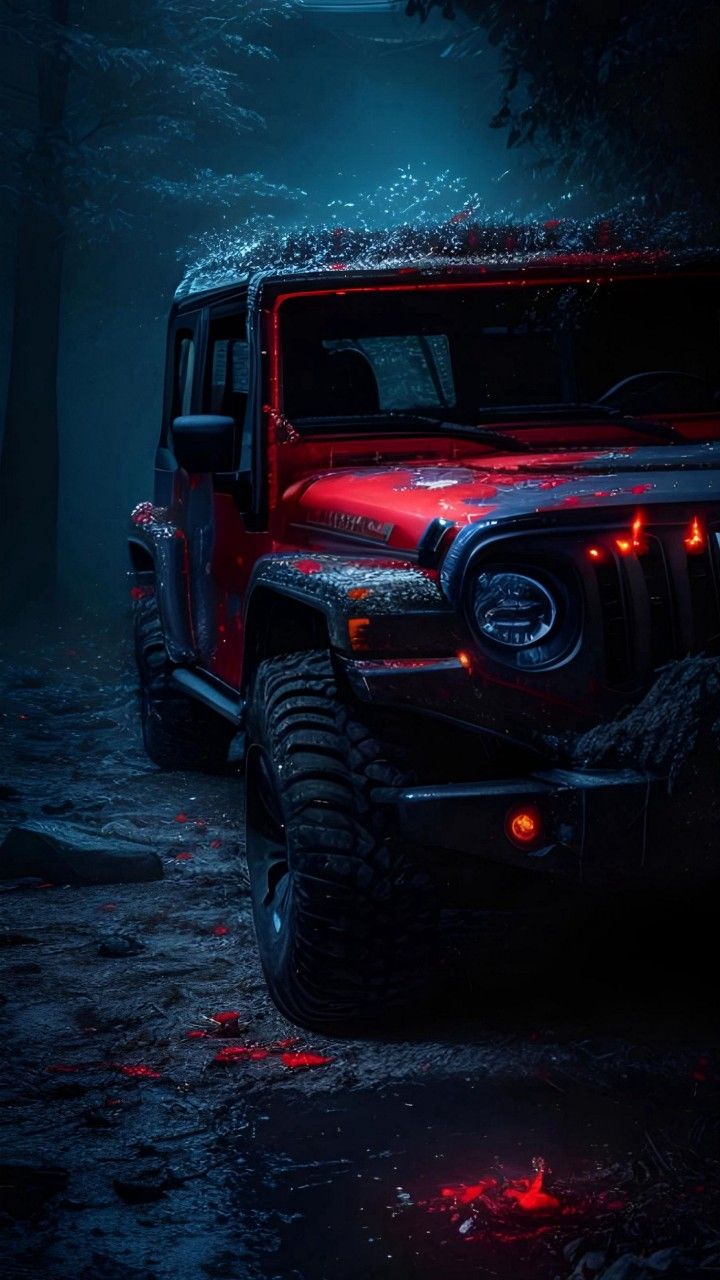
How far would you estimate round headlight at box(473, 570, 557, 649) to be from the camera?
3539mm

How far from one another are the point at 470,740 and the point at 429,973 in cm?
68

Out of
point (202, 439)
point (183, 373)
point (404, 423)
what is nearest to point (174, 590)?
point (183, 373)

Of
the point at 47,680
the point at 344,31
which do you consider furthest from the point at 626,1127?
the point at 344,31

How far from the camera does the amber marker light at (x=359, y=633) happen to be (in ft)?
11.4

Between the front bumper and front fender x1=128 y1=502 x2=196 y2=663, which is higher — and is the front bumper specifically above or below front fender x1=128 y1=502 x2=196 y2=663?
below

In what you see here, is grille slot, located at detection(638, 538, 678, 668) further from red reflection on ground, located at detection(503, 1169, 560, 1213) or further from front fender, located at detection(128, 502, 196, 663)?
front fender, located at detection(128, 502, 196, 663)

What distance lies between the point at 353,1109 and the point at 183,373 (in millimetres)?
4011

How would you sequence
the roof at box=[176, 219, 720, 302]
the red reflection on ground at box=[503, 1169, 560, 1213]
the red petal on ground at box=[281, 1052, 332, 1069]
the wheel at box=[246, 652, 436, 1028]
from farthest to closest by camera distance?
the roof at box=[176, 219, 720, 302]
the red petal on ground at box=[281, 1052, 332, 1069]
the wheel at box=[246, 652, 436, 1028]
the red reflection on ground at box=[503, 1169, 560, 1213]

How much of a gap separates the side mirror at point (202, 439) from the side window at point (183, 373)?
5.23ft

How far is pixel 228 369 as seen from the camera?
230 inches

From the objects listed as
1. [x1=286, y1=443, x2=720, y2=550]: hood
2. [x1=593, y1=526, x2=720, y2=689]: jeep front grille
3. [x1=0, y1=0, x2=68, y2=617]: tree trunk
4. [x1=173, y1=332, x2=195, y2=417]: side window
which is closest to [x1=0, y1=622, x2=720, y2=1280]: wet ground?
[x1=593, y1=526, x2=720, y2=689]: jeep front grille

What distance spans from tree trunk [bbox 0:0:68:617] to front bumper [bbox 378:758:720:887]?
44.1 ft

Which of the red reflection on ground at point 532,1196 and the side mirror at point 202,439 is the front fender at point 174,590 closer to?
the side mirror at point 202,439

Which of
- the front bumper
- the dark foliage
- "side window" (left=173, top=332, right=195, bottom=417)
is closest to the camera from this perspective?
the front bumper
